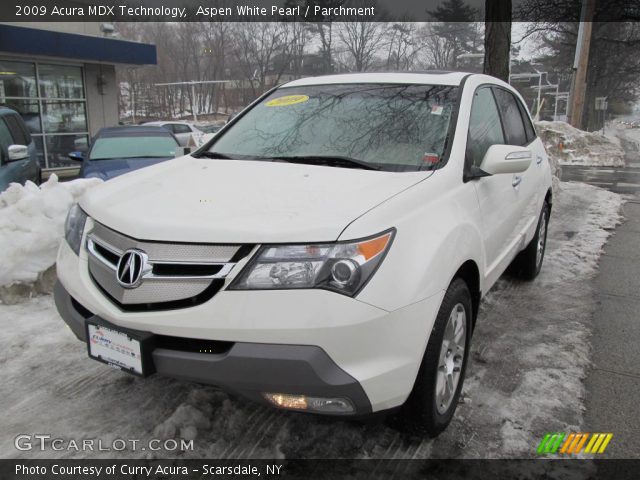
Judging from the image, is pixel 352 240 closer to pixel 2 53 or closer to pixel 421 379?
pixel 421 379

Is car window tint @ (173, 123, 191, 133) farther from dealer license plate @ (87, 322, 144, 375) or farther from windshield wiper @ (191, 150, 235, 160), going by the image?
dealer license plate @ (87, 322, 144, 375)

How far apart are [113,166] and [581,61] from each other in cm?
2184

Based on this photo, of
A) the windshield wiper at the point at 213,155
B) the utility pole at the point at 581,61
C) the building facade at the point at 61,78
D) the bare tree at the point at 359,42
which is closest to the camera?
the windshield wiper at the point at 213,155

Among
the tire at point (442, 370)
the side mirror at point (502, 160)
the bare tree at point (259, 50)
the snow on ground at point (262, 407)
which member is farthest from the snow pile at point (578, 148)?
the bare tree at point (259, 50)

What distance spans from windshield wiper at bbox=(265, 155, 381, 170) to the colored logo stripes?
1592mm

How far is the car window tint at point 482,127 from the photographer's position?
3206 mm

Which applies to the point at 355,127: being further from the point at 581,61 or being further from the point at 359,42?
the point at 359,42

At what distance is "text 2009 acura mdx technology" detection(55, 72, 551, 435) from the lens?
6.75 ft

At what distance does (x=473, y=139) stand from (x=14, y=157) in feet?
16.5

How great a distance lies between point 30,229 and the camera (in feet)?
15.4

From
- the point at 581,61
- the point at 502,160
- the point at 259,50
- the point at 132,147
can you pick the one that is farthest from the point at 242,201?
the point at 259,50

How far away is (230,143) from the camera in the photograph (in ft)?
11.7

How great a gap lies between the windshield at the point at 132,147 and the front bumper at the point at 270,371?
6502 millimetres

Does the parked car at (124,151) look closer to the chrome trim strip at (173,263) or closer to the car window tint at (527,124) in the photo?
the car window tint at (527,124)
